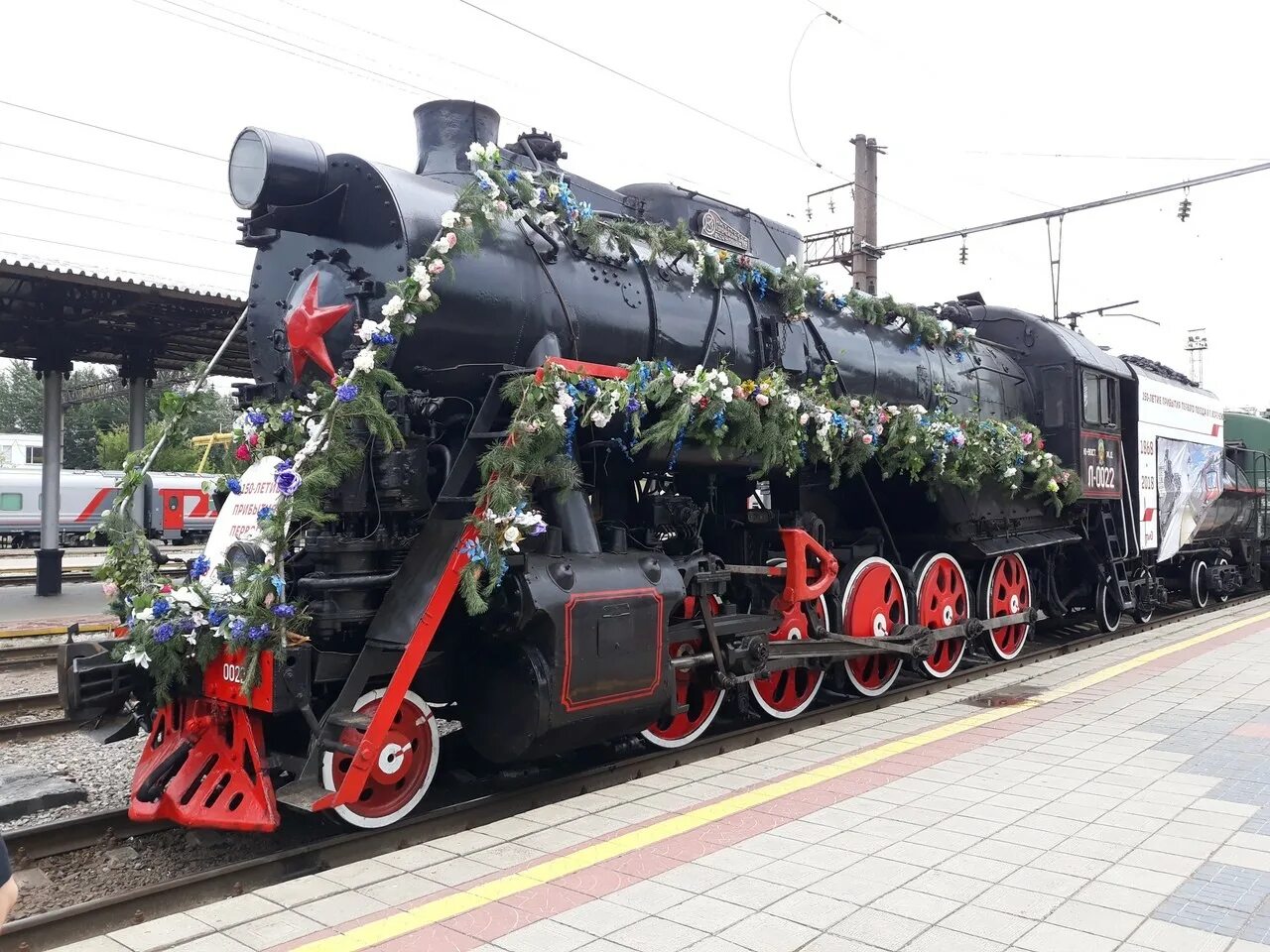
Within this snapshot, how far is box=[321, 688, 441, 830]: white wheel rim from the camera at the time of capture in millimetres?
4309

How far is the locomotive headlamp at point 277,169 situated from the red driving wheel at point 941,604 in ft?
18.7

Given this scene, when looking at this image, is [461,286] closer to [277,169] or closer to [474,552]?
[277,169]

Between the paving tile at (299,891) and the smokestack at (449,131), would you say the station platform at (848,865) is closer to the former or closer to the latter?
the paving tile at (299,891)

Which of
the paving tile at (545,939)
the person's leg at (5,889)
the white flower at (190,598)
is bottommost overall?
the paving tile at (545,939)

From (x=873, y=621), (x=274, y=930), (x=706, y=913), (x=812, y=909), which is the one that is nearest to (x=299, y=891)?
(x=274, y=930)

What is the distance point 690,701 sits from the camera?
21.0 feet

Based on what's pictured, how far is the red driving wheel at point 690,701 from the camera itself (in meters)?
6.02

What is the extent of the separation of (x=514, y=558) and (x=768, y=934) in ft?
6.52

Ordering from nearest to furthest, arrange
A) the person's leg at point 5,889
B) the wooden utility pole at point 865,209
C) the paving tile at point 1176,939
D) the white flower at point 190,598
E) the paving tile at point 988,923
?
the person's leg at point 5,889 < the paving tile at point 1176,939 < the paving tile at point 988,923 < the white flower at point 190,598 < the wooden utility pole at point 865,209

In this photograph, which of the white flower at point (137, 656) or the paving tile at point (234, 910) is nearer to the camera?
the paving tile at point (234, 910)

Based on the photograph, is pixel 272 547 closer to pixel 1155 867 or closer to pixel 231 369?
pixel 1155 867

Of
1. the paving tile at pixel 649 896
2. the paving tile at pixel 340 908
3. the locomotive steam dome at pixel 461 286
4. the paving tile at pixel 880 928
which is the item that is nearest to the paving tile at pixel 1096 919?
the paving tile at pixel 880 928

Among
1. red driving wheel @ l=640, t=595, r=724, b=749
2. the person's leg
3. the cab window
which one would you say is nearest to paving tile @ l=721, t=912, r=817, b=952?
the person's leg

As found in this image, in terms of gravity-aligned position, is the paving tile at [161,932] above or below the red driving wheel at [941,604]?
below
